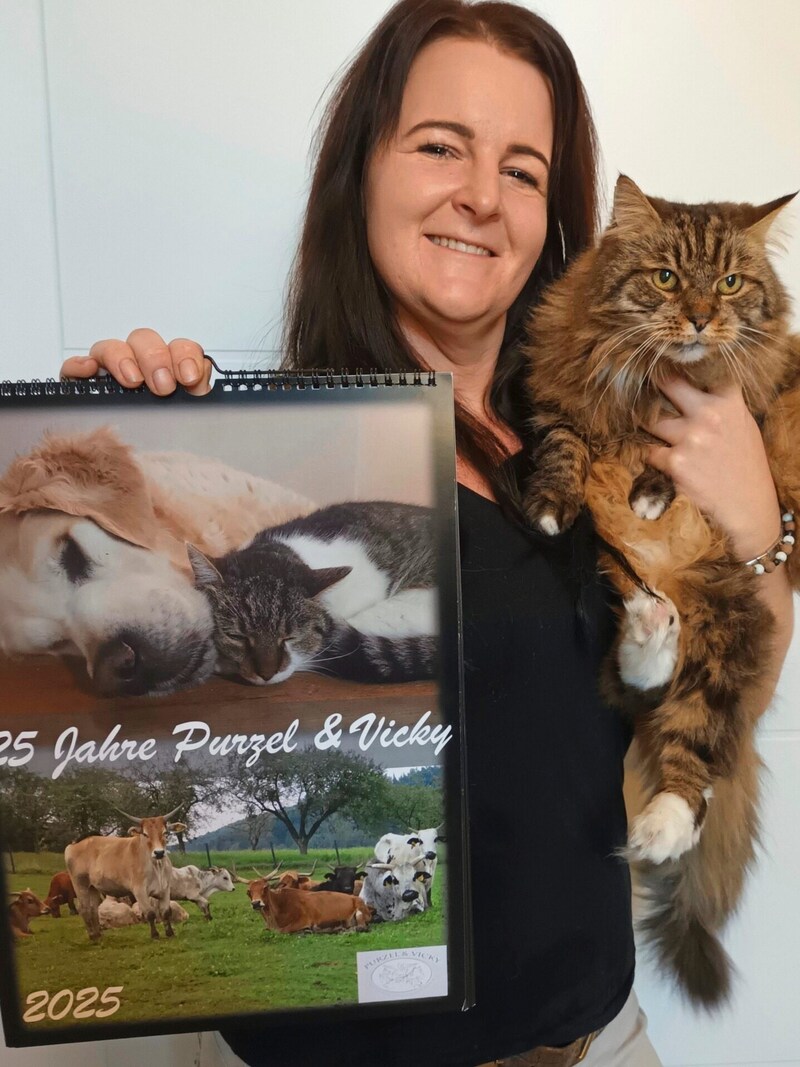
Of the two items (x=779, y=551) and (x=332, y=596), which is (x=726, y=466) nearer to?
(x=779, y=551)

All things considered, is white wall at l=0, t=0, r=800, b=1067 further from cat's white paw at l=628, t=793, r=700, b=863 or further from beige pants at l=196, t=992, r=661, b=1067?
cat's white paw at l=628, t=793, r=700, b=863

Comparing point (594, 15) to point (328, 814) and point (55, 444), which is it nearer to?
point (55, 444)

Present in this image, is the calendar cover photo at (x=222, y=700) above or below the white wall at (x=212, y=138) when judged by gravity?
below

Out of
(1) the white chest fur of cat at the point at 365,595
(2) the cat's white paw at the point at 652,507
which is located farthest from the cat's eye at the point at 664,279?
(1) the white chest fur of cat at the point at 365,595

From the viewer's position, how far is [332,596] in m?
0.73

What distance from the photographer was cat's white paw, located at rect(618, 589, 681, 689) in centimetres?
103

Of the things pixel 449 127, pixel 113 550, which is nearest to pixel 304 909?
pixel 113 550

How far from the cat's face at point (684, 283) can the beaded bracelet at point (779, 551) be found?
248mm

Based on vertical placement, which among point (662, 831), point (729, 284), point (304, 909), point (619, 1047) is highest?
point (729, 284)

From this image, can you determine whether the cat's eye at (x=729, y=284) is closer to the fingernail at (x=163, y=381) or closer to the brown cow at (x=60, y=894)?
the fingernail at (x=163, y=381)

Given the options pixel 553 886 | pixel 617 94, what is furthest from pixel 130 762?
pixel 617 94

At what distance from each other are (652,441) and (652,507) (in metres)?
0.12

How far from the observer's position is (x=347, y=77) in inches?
46.0

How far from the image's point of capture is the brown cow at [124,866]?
28.1 inches
